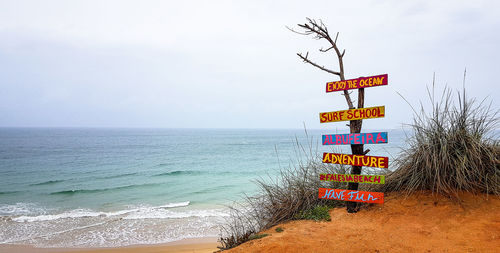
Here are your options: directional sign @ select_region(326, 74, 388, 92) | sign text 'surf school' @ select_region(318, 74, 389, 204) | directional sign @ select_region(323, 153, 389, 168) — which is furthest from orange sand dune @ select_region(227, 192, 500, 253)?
directional sign @ select_region(326, 74, 388, 92)

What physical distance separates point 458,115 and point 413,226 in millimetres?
2283

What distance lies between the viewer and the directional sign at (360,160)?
4.96 meters

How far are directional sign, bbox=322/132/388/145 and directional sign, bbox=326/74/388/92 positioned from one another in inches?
34.5

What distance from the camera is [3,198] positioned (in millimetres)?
14969

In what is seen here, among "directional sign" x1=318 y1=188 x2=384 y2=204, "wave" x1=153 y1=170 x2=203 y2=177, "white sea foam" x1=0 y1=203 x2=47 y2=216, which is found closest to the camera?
"directional sign" x1=318 y1=188 x2=384 y2=204

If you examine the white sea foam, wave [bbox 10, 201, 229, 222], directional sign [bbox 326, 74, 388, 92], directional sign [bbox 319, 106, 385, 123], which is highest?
directional sign [bbox 326, 74, 388, 92]

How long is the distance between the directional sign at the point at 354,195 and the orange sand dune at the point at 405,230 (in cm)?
25

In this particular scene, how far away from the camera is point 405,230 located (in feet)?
14.3

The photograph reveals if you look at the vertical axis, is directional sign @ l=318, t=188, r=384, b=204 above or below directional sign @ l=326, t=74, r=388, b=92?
below

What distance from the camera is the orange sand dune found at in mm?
3863

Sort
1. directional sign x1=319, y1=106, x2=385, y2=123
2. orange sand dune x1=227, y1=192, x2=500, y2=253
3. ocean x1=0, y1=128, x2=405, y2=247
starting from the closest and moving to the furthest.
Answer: orange sand dune x1=227, y1=192, x2=500, y2=253
directional sign x1=319, y1=106, x2=385, y2=123
ocean x1=0, y1=128, x2=405, y2=247

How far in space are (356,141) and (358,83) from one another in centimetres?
105

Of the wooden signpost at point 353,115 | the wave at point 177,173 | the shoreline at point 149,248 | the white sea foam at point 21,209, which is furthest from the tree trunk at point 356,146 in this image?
the wave at point 177,173

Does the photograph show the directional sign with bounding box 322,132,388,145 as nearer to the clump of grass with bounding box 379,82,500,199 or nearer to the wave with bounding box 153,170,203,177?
the clump of grass with bounding box 379,82,500,199
